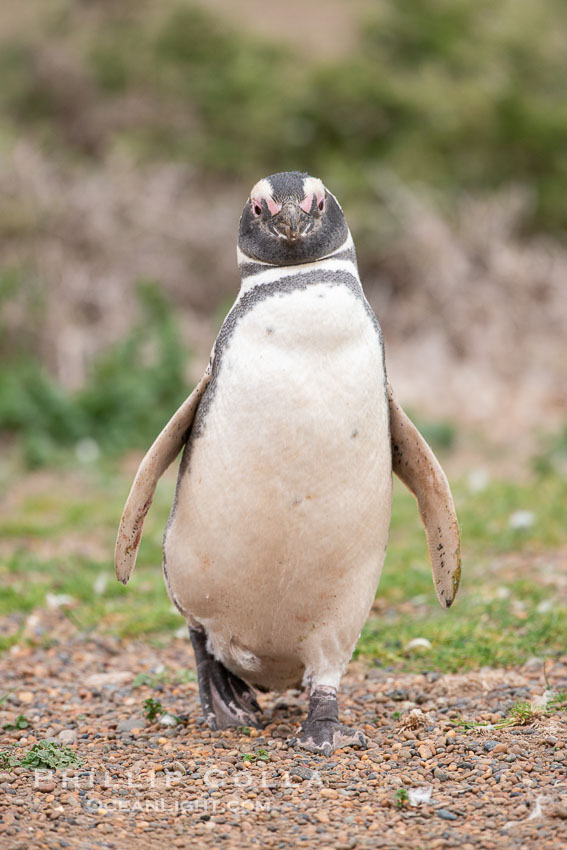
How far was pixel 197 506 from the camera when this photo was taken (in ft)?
11.7

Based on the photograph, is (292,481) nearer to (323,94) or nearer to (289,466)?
(289,466)

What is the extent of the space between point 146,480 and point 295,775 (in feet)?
3.64

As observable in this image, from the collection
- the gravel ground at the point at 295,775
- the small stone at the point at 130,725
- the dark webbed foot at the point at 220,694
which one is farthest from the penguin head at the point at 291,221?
the small stone at the point at 130,725

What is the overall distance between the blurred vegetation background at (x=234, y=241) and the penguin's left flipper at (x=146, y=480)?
54.1 inches

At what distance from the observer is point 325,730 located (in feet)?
11.5

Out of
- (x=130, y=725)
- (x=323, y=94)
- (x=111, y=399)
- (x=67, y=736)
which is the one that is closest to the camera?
(x=67, y=736)

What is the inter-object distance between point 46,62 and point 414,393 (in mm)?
9006

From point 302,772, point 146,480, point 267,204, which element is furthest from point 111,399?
point 302,772

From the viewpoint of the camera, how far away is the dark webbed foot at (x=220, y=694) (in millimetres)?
3806

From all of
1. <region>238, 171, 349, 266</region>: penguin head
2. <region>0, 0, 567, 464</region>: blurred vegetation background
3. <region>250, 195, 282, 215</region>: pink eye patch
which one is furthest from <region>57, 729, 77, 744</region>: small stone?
<region>0, 0, 567, 464</region>: blurred vegetation background

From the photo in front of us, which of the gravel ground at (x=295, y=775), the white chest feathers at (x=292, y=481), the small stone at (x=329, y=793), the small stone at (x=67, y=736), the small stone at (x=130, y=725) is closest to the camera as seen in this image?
the gravel ground at (x=295, y=775)

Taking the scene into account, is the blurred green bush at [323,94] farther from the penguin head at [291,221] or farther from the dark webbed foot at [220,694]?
the dark webbed foot at [220,694]

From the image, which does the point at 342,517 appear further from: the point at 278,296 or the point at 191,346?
the point at 191,346

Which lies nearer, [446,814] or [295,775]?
[446,814]
